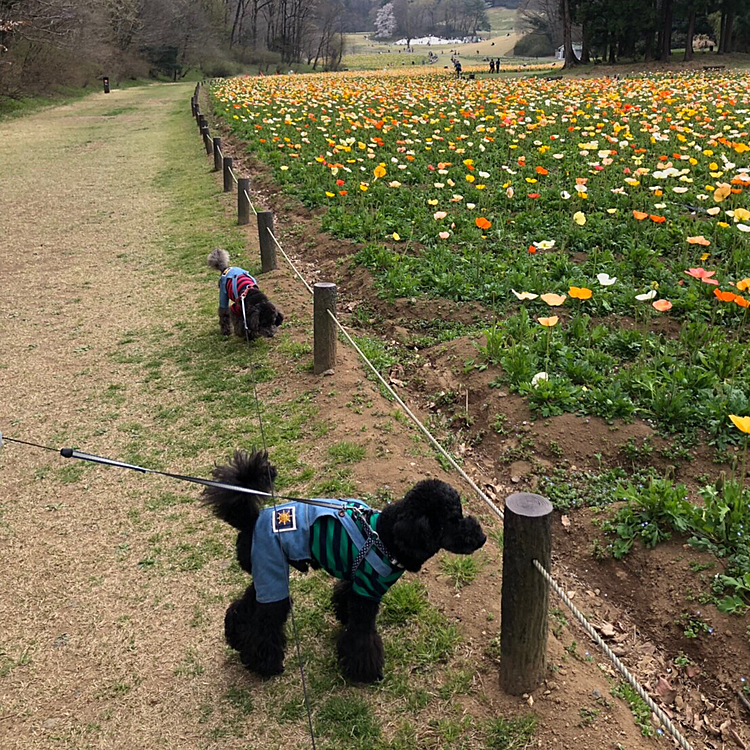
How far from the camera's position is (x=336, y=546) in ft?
9.16

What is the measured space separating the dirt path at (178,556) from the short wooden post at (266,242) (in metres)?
0.20

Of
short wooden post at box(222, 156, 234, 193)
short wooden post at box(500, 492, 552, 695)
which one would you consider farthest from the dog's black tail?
short wooden post at box(222, 156, 234, 193)

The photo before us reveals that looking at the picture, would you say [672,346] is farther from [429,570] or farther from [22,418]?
[22,418]

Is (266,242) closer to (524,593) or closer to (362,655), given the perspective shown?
(362,655)

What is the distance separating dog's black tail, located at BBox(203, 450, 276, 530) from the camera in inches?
112

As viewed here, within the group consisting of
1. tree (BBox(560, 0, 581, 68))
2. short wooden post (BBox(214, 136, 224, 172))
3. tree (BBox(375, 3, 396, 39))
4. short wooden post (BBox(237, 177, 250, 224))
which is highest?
tree (BBox(375, 3, 396, 39))

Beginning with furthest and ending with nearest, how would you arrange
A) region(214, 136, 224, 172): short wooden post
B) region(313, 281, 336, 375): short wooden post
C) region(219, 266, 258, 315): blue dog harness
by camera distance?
1. region(214, 136, 224, 172): short wooden post
2. region(219, 266, 258, 315): blue dog harness
3. region(313, 281, 336, 375): short wooden post

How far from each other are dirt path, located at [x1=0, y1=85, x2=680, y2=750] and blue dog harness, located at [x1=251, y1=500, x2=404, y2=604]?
0.57 meters

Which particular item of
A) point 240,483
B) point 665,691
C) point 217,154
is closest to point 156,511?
point 240,483

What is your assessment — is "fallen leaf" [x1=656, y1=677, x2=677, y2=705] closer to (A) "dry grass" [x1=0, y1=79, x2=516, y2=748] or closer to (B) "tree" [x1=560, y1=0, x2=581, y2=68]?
(A) "dry grass" [x1=0, y1=79, x2=516, y2=748]

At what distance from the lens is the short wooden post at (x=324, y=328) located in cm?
570

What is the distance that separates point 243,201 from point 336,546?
30.1 feet

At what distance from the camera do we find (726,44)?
38.0 metres

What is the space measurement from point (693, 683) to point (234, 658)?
2.25m
